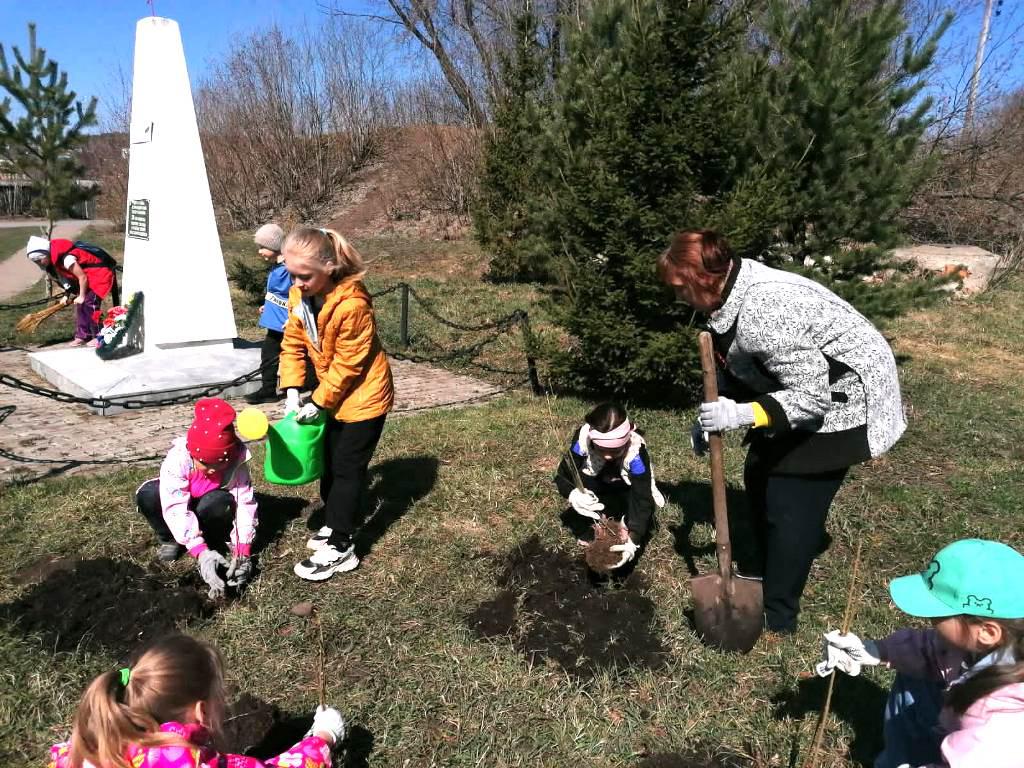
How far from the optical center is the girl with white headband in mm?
3398

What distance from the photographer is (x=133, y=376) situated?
6691 mm

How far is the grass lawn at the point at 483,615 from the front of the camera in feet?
8.68

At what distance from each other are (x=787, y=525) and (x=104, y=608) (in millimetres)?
2859

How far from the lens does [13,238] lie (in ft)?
77.5

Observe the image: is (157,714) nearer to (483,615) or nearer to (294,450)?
(483,615)

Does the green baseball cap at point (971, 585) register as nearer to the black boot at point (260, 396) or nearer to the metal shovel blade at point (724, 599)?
the metal shovel blade at point (724, 599)

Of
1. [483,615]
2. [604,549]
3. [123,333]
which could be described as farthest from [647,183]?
[123,333]

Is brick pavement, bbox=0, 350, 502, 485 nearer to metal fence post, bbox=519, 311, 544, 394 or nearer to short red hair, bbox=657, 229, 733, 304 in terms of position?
metal fence post, bbox=519, 311, 544, 394

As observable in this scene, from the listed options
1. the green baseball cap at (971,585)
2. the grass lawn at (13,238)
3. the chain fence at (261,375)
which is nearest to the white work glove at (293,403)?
the chain fence at (261,375)

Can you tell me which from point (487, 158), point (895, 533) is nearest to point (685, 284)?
point (895, 533)

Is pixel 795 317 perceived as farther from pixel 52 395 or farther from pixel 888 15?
pixel 888 15

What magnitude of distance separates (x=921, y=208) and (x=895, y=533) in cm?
1412

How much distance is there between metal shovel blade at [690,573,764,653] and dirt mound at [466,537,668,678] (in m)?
0.24

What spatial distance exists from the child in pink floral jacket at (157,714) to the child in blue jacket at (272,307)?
14.5 feet
